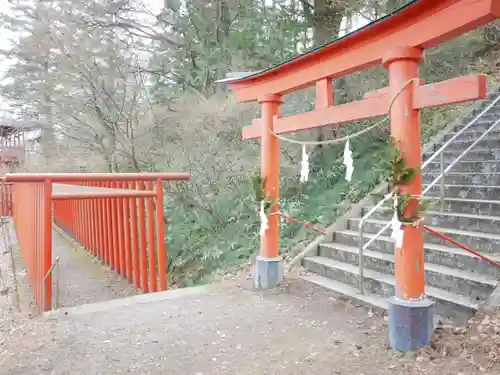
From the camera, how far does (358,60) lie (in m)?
4.15

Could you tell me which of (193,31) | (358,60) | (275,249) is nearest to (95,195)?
(275,249)

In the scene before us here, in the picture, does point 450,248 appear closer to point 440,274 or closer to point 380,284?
point 440,274

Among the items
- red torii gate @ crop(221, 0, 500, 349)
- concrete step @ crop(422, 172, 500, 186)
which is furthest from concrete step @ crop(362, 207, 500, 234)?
red torii gate @ crop(221, 0, 500, 349)

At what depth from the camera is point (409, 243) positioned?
361cm

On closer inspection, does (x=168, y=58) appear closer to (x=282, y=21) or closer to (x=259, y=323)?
(x=282, y=21)

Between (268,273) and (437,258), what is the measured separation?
207 centimetres

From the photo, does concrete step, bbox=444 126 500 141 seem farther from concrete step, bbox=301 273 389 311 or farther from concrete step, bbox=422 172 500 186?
concrete step, bbox=301 273 389 311

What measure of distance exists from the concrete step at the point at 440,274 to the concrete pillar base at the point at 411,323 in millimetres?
768

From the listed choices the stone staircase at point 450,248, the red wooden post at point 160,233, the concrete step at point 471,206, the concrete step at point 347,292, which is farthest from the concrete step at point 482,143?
the red wooden post at point 160,233

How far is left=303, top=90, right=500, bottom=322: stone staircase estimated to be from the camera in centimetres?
420

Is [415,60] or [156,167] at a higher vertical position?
[415,60]

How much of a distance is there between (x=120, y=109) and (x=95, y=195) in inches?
142

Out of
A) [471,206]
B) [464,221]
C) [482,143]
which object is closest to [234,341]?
[464,221]

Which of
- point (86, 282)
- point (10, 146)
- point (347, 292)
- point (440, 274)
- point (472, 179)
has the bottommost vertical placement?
point (86, 282)
